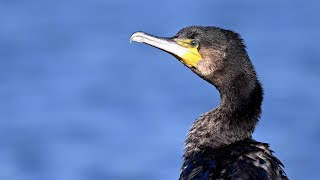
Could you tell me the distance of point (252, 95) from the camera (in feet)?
37.0

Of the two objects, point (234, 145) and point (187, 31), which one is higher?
point (187, 31)

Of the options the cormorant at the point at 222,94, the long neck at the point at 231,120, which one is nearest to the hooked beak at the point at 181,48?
the cormorant at the point at 222,94

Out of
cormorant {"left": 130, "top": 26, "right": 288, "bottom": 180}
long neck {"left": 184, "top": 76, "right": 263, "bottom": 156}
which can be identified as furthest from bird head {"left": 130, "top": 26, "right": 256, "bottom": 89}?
long neck {"left": 184, "top": 76, "right": 263, "bottom": 156}

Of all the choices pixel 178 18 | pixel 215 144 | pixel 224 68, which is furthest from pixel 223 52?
pixel 178 18

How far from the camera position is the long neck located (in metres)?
11.2

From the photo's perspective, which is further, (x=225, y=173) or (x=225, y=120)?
(x=225, y=120)

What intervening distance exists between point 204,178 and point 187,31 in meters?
1.70

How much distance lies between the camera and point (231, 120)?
1127 centimetres

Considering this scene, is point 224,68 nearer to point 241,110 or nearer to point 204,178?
point 241,110

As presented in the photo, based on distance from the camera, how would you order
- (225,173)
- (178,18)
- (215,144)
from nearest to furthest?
(225,173) → (215,144) → (178,18)

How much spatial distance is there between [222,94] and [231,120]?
0.31 meters

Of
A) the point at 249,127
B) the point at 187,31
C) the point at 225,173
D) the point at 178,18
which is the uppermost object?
the point at 178,18

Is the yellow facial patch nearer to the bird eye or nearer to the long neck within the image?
the bird eye

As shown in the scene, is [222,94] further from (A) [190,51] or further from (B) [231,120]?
(A) [190,51]
